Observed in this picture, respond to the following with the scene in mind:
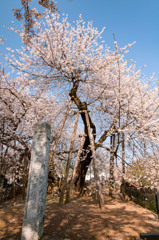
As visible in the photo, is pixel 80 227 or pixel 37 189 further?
pixel 80 227

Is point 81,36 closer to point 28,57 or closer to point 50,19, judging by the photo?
point 50,19

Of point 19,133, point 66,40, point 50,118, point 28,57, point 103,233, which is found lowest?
point 103,233

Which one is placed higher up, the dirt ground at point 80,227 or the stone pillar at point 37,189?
the stone pillar at point 37,189

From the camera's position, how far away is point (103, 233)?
4004mm

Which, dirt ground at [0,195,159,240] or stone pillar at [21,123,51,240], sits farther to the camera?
dirt ground at [0,195,159,240]

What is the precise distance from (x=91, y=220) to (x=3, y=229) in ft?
8.13

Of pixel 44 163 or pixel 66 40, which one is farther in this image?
pixel 66 40

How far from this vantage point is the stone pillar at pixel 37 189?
358 centimetres

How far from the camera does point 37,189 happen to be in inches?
147

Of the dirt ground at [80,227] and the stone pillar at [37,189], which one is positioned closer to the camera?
the stone pillar at [37,189]

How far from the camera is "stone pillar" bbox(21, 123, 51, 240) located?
3.58m

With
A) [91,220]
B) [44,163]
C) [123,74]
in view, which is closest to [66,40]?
[123,74]

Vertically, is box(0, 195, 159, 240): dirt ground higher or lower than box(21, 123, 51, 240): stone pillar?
lower

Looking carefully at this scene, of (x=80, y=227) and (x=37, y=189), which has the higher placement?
(x=37, y=189)
